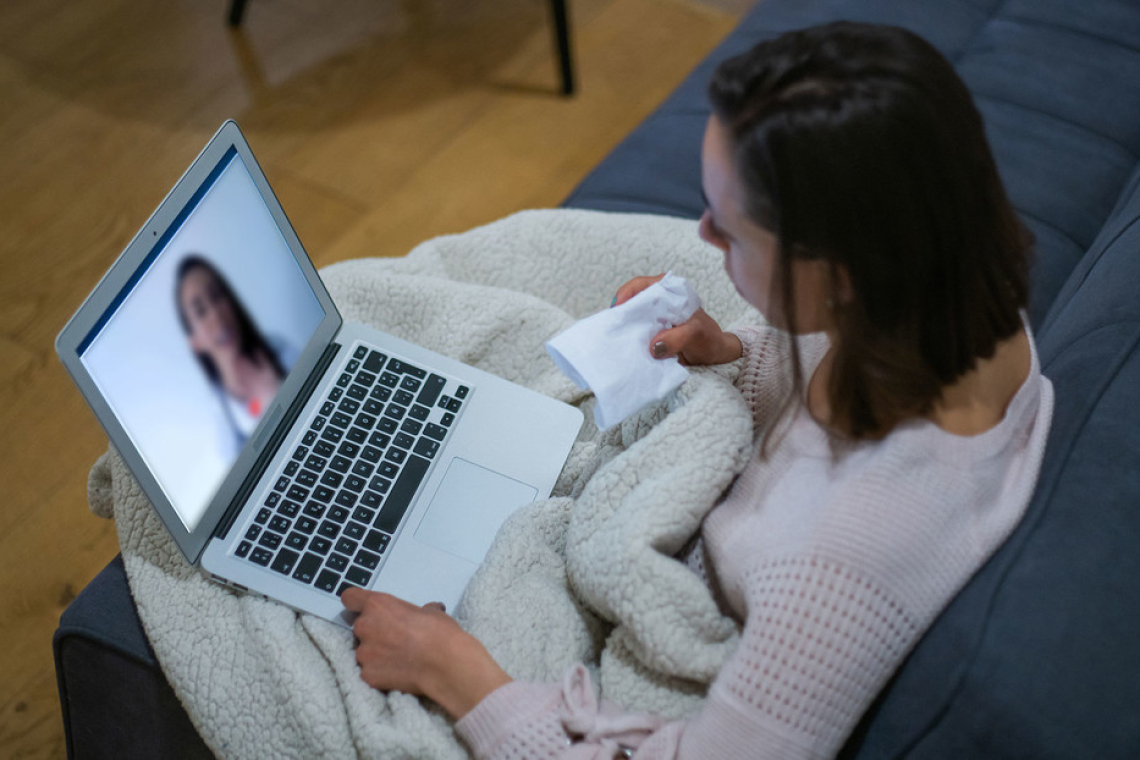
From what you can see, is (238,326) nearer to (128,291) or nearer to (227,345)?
(227,345)

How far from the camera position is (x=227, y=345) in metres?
0.87

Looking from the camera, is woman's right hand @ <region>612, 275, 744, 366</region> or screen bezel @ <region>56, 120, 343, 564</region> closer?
screen bezel @ <region>56, 120, 343, 564</region>

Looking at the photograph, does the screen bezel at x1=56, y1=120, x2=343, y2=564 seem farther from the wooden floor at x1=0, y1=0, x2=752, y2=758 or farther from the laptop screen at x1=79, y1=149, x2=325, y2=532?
the wooden floor at x1=0, y1=0, x2=752, y2=758

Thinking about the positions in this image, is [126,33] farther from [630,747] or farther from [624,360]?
[630,747]

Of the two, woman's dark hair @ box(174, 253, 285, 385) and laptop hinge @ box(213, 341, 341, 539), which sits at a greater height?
woman's dark hair @ box(174, 253, 285, 385)

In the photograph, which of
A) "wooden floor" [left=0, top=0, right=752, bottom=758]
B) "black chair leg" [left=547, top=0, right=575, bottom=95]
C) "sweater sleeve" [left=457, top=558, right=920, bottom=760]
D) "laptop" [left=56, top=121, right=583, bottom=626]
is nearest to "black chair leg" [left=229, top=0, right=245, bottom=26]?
"wooden floor" [left=0, top=0, right=752, bottom=758]

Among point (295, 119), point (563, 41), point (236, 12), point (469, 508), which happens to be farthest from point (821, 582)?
point (236, 12)

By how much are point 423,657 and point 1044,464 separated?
536mm

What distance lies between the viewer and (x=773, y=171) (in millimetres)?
614

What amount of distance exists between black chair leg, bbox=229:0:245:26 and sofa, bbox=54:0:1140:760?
1190mm

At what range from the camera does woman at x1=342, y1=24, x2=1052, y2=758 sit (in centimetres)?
60

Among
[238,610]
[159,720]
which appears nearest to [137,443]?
[238,610]

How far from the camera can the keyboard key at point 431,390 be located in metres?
0.98

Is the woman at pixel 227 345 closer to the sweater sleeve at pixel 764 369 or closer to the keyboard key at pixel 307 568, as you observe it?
the keyboard key at pixel 307 568
